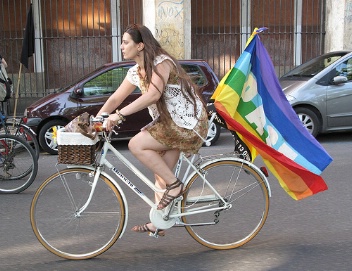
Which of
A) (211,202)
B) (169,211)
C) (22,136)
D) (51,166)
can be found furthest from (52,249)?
(51,166)

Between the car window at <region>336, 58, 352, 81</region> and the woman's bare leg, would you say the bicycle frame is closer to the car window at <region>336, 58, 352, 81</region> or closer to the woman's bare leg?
the woman's bare leg

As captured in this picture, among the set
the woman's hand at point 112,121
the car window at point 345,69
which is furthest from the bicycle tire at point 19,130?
the car window at point 345,69

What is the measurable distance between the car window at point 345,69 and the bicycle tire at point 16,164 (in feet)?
18.5

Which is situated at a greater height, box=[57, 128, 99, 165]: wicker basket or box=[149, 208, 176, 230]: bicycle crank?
box=[57, 128, 99, 165]: wicker basket

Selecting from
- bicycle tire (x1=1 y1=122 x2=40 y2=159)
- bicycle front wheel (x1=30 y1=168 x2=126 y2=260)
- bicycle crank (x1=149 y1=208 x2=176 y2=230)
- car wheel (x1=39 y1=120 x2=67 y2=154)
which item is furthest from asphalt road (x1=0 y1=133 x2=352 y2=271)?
car wheel (x1=39 y1=120 x2=67 y2=154)

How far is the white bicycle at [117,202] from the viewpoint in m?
4.34

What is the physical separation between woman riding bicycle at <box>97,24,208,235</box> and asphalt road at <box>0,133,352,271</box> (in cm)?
52

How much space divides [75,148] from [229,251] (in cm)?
153

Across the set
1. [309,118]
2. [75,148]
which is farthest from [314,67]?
[75,148]

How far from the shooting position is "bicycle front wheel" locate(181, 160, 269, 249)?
4.50 metres

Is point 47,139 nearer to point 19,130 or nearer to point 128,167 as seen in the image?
point 19,130

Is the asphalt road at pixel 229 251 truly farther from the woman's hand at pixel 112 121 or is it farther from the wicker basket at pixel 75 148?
the woman's hand at pixel 112 121

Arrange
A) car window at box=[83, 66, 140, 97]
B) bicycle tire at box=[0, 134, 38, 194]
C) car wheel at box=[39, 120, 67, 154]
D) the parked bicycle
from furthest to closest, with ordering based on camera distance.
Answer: car window at box=[83, 66, 140, 97] < car wheel at box=[39, 120, 67, 154] < the parked bicycle < bicycle tire at box=[0, 134, 38, 194]

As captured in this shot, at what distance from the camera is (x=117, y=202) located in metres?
4.38
